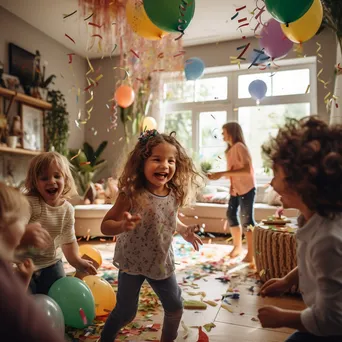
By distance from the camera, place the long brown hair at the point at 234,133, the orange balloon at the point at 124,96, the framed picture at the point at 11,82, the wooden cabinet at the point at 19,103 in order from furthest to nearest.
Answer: the orange balloon at the point at 124,96 < the framed picture at the point at 11,82 < the wooden cabinet at the point at 19,103 < the long brown hair at the point at 234,133

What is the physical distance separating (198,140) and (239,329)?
4494mm

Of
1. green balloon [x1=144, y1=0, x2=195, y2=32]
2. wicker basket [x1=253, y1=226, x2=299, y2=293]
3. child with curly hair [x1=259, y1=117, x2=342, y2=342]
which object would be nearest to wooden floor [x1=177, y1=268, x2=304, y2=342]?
wicker basket [x1=253, y1=226, x2=299, y2=293]

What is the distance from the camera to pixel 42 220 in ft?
5.76

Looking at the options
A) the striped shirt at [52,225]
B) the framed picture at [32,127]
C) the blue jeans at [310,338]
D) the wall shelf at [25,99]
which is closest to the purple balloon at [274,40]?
the striped shirt at [52,225]

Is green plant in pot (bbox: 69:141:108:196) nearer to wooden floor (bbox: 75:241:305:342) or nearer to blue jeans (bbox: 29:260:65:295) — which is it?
wooden floor (bbox: 75:241:305:342)

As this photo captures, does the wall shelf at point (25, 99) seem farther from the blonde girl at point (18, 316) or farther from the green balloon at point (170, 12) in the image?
the blonde girl at point (18, 316)

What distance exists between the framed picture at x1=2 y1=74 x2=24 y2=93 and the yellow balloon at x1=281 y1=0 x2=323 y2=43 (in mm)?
3513

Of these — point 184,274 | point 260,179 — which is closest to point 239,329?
point 184,274

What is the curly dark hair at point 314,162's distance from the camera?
91cm

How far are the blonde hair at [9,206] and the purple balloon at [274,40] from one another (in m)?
3.15

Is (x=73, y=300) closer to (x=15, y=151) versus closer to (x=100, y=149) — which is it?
(x=15, y=151)

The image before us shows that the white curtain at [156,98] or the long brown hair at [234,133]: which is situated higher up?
the white curtain at [156,98]

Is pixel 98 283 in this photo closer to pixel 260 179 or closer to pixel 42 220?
pixel 42 220

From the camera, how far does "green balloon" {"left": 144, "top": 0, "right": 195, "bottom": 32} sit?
7.43 ft
